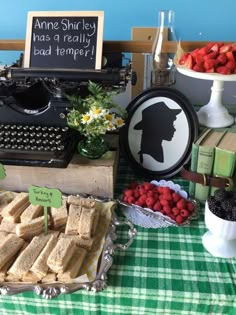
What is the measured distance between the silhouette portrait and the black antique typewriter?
128 mm

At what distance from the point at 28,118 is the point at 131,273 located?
564 millimetres

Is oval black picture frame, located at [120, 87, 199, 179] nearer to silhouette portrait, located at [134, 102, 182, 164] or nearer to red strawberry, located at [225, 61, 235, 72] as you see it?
silhouette portrait, located at [134, 102, 182, 164]

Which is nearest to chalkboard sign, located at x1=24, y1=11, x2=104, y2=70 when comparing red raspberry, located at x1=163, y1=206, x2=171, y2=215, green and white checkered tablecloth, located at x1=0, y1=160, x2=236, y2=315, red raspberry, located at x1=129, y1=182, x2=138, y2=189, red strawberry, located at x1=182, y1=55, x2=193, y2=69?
red strawberry, located at x1=182, y1=55, x2=193, y2=69

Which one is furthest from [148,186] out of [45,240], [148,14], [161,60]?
[148,14]

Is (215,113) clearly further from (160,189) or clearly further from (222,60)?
(160,189)

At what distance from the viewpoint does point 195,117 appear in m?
0.96

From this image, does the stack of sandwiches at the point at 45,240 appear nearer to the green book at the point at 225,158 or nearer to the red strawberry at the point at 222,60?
the green book at the point at 225,158

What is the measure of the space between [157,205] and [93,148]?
0.25 meters

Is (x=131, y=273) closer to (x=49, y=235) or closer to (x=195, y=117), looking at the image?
(x=49, y=235)

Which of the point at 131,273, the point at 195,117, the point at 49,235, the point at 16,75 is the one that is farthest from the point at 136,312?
the point at 16,75

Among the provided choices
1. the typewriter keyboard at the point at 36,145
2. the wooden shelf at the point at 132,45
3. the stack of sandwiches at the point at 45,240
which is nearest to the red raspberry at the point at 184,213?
the stack of sandwiches at the point at 45,240

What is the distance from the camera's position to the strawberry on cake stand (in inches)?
35.7

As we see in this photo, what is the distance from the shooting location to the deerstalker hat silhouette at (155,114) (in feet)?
3.21

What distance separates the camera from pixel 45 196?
74cm
